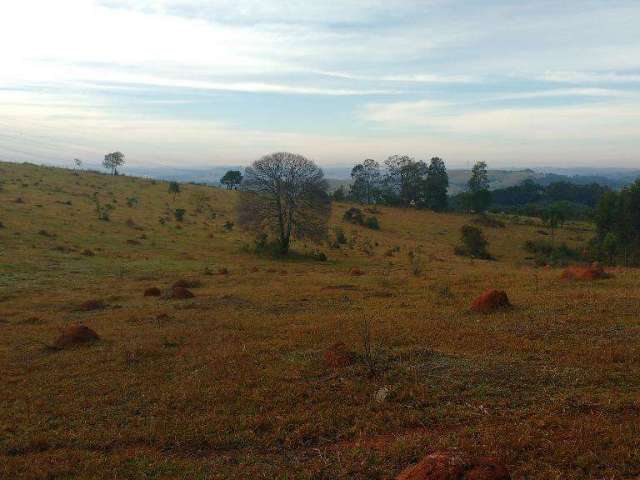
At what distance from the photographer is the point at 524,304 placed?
12.9 meters

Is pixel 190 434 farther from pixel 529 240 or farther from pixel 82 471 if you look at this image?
pixel 529 240

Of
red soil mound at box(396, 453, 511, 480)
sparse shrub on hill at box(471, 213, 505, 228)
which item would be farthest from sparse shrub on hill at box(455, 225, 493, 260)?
red soil mound at box(396, 453, 511, 480)

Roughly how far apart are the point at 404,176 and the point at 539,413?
2778 inches

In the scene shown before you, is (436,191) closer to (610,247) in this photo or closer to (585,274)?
(610,247)

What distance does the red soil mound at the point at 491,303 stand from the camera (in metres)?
12.4

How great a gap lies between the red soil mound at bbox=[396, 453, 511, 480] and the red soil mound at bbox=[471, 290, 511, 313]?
8211mm

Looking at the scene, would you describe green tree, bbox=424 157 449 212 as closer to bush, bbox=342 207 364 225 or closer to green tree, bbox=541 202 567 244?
green tree, bbox=541 202 567 244

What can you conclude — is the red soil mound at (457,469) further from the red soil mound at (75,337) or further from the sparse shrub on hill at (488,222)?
the sparse shrub on hill at (488,222)

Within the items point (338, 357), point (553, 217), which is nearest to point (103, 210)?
point (338, 357)

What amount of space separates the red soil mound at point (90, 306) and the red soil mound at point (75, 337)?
407cm

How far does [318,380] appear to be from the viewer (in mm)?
8398

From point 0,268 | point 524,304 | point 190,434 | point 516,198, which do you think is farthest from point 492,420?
point 516,198

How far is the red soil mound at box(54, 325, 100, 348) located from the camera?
11.2m

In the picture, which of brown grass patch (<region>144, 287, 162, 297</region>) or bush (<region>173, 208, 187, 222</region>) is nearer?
brown grass patch (<region>144, 287, 162, 297</region>)
